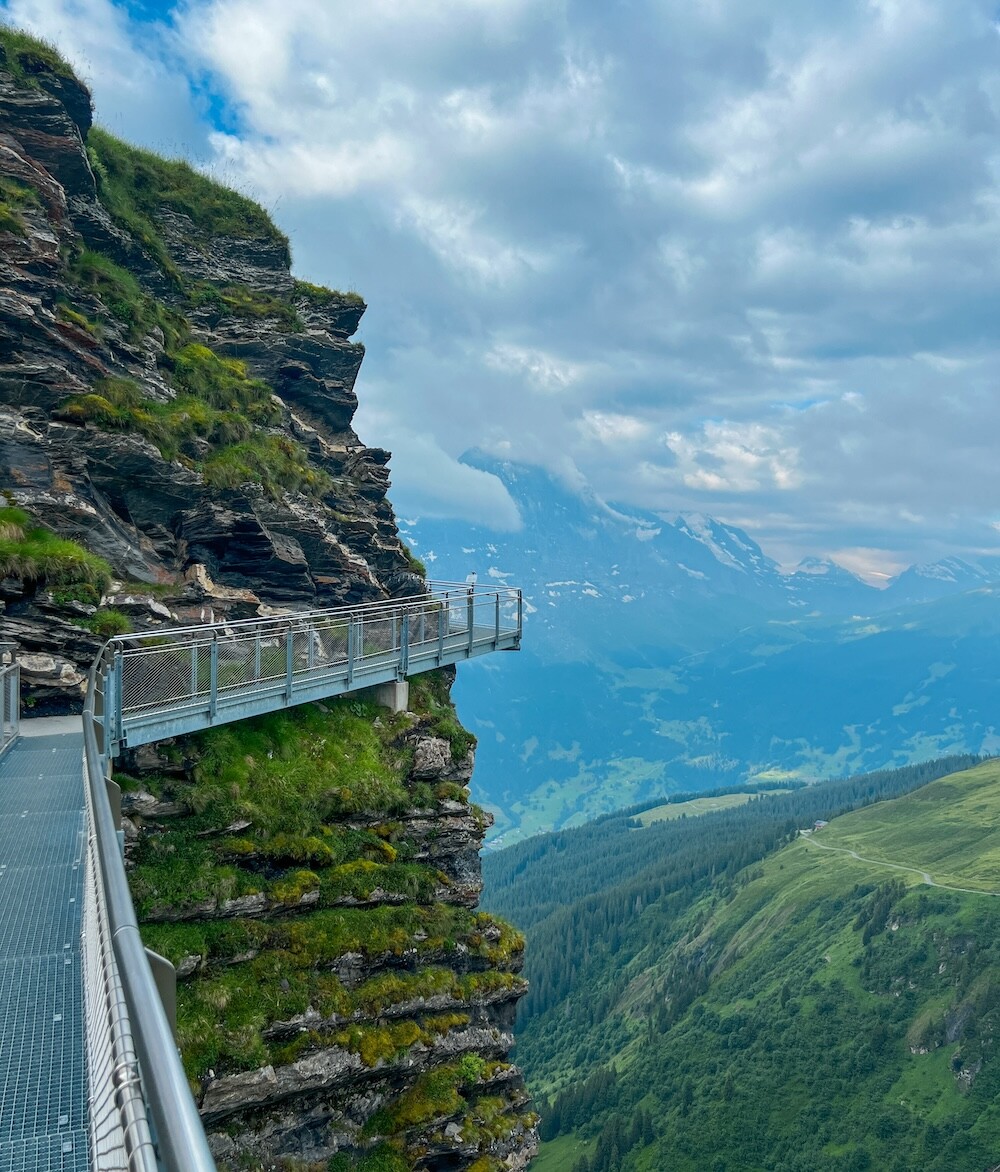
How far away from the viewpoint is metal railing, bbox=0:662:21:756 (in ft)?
49.4

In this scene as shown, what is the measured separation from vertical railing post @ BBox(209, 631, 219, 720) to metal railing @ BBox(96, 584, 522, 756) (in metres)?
0.02

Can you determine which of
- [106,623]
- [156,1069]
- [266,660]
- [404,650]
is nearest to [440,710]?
[404,650]

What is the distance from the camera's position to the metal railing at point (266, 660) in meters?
16.2

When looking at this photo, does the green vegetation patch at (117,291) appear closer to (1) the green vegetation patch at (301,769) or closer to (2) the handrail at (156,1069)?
(1) the green vegetation patch at (301,769)

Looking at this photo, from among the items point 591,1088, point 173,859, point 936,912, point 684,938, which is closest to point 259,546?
point 173,859

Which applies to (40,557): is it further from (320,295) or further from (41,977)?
(320,295)

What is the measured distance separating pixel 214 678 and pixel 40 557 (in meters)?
5.20

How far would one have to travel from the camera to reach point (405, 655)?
25469 mm

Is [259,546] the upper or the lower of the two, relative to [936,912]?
upper

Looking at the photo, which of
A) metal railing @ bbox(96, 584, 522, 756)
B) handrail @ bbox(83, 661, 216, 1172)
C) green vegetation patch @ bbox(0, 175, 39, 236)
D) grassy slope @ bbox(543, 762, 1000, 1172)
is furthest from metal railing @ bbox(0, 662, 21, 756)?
grassy slope @ bbox(543, 762, 1000, 1172)

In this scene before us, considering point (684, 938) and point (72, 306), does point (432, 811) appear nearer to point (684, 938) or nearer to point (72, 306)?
point (72, 306)

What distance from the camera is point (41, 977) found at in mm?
7223

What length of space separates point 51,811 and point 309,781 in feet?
29.2

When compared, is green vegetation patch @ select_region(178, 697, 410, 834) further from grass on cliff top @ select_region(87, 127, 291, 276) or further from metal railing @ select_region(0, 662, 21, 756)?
grass on cliff top @ select_region(87, 127, 291, 276)
